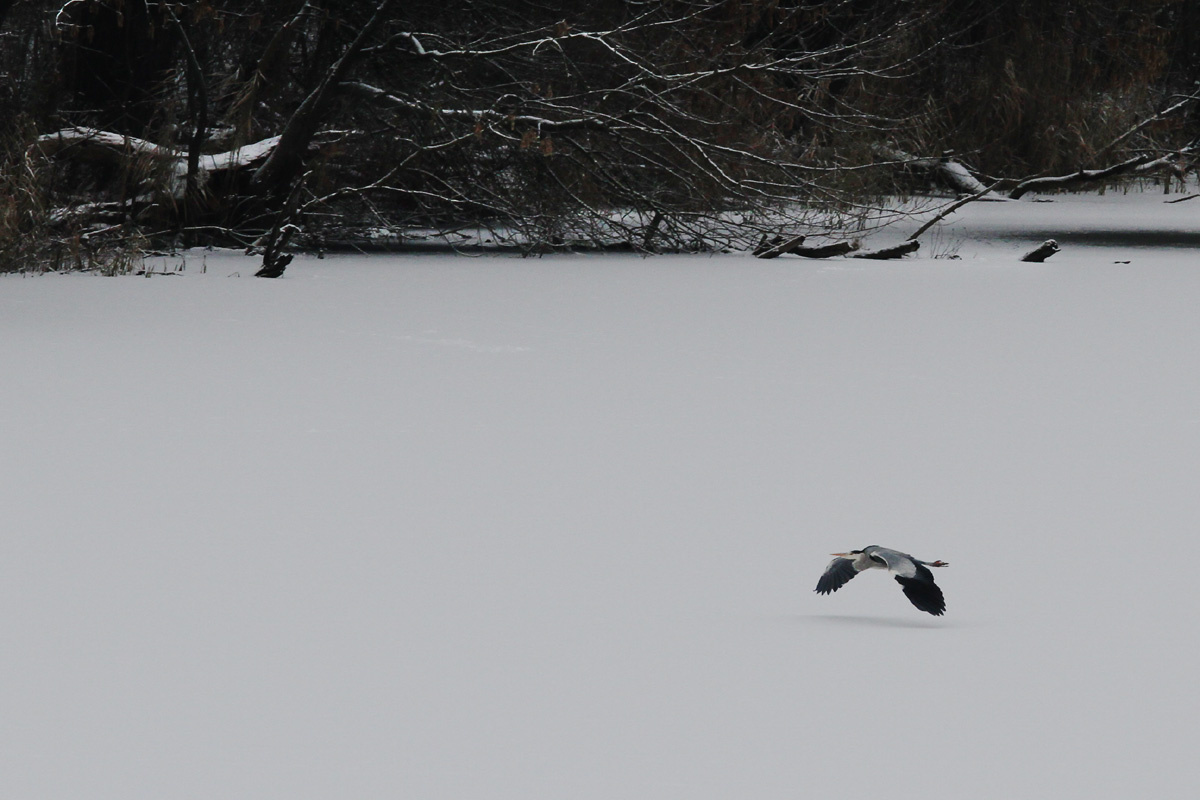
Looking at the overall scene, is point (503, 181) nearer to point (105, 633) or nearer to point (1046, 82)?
point (1046, 82)

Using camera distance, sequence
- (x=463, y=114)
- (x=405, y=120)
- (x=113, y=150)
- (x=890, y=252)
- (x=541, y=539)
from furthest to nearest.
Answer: (x=405, y=120) → (x=890, y=252) → (x=463, y=114) → (x=113, y=150) → (x=541, y=539)

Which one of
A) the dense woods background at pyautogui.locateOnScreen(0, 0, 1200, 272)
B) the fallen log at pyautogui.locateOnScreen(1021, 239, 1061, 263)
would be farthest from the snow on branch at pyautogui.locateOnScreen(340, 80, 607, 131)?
the fallen log at pyautogui.locateOnScreen(1021, 239, 1061, 263)

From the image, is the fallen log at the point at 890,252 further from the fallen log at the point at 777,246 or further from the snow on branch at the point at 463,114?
the snow on branch at the point at 463,114

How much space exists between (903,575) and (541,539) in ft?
3.40

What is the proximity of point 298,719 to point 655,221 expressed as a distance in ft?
28.5

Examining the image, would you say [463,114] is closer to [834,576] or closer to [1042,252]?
[1042,252]

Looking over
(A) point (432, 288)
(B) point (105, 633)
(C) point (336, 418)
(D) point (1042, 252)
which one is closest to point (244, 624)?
(B) point (105, 633)

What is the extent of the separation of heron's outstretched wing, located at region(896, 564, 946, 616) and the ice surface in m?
0.09

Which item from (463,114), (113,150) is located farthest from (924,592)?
(113,150)

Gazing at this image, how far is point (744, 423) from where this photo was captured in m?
4.93

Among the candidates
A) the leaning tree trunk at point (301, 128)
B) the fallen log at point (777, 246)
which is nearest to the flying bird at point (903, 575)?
the leaning tree trunk at point (301, 128)

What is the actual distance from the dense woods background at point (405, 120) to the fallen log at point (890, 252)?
0.34 meters

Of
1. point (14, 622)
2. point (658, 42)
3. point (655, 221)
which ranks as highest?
point (658, 42)

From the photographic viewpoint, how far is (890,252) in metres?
11.1
